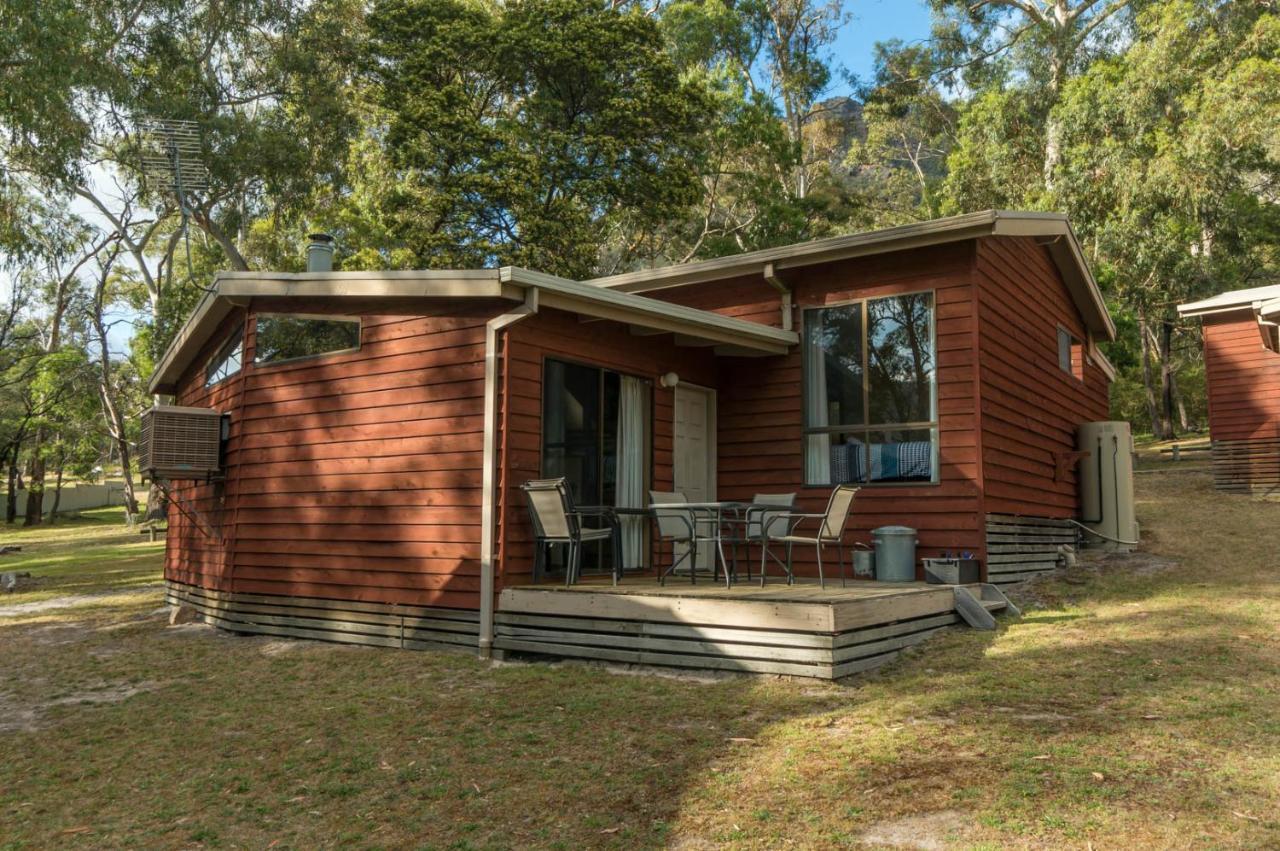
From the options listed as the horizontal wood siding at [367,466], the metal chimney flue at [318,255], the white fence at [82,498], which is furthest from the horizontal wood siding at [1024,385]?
the white fence at [82,498]

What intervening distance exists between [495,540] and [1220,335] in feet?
44.0

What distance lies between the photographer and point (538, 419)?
7.05 m

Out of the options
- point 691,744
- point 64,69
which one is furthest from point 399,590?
point 64,69

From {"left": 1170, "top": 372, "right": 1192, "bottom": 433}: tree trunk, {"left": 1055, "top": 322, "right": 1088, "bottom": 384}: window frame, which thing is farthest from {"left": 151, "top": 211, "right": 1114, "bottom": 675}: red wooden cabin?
{"left": 1170, "top": 372, "right": 1192, "bottom": 433}: tree trunk

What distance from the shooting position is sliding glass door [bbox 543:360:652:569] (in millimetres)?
7262

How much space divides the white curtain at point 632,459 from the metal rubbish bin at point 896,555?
6.63 ft

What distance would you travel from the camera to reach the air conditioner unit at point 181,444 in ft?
27.7

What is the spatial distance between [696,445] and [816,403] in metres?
1.19

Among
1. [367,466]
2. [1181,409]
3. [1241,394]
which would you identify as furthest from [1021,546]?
[1181,409]

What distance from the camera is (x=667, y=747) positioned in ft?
14.1

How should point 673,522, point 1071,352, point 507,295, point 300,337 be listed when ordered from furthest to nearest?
point 1071,352, point 300,337, point 673,522, point 507,295

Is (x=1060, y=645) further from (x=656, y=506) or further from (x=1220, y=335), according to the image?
(x=1220, y=335)

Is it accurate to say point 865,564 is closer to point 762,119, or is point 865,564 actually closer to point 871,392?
point 871,392

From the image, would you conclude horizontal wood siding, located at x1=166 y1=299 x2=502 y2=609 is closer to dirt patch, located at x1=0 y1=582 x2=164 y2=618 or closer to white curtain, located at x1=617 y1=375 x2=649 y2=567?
white curtain, located at x1=617 y1=375 x2=649 y2=567
